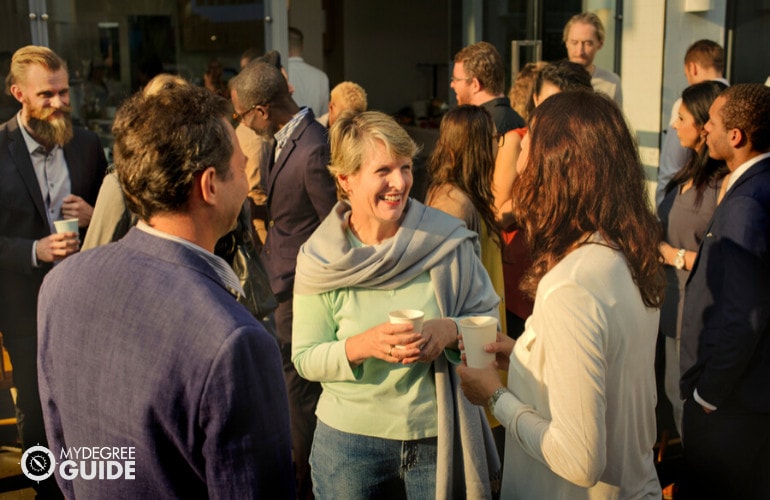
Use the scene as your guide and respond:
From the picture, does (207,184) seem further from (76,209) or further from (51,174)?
(51,174)

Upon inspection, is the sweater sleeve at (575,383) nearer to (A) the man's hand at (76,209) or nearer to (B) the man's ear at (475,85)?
(A) the man's hand at (76,209)

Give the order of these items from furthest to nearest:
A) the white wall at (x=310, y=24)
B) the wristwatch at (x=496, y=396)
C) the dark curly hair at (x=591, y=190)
A: the white wall at (x=310, y=24) → the wristwatch at (x=496, y=396) → the dark curly hair at (x=591, y=190)

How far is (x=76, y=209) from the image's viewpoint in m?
3.78

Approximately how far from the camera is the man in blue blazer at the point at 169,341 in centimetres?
154

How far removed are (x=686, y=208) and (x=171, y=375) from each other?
3.24 metres

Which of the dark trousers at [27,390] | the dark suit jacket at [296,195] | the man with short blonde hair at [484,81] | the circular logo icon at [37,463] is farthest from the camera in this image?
the man with short blonde hair at [484,81]

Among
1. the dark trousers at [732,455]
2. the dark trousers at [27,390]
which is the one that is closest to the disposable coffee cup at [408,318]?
the dark trousers at [732,455]

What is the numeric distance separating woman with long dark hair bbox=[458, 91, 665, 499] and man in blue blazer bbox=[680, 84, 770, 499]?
3.62 feet

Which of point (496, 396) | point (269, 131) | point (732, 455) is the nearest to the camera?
point (496, 396)

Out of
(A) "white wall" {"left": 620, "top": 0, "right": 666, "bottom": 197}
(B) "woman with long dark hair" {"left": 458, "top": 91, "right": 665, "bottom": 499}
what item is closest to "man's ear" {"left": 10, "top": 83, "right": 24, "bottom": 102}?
(B) "woman with long dark hair" {"left": 458, "top": 91, "right": 665, "bottom": 499}

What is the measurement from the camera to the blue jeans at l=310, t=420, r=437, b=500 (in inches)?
105

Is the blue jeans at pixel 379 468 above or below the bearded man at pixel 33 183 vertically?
below

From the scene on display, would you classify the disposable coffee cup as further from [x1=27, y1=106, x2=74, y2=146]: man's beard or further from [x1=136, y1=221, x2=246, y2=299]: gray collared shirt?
[x1=27, y1=106, x2=74, y2=146]: man's beard

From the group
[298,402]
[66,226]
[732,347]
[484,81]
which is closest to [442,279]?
[732,347]
